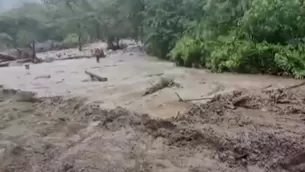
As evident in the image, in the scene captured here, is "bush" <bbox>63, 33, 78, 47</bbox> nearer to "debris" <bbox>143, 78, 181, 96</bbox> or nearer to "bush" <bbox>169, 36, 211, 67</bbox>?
"bush" <bbox>169, 36, 211, 67</bbox>

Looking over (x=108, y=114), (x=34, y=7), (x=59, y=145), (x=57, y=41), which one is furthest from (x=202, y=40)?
(x=34, y=7)

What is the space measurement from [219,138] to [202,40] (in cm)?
797

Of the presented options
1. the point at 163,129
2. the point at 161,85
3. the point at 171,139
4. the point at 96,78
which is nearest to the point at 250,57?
the point at 161,85

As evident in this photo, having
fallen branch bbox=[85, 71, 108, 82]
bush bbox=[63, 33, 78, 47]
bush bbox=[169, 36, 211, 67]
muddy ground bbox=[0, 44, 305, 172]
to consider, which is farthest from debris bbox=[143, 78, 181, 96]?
bush bbox=[63, 33, 78, 47]

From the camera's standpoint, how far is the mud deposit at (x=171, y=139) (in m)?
4.62

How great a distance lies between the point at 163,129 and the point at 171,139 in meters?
0.32

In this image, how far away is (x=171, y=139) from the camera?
17.5ft

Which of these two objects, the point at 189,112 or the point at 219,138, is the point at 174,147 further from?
the point at 189,112

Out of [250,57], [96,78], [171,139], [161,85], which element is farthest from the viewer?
[96,78]

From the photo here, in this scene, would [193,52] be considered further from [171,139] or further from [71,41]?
[71,41]

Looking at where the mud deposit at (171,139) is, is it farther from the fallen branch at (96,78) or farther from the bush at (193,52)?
the bush at (193,52)

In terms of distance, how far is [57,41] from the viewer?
31.2 metres

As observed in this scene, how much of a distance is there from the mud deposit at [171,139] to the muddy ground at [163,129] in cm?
1

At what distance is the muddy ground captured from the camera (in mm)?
4672
